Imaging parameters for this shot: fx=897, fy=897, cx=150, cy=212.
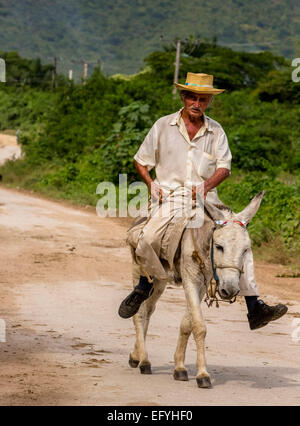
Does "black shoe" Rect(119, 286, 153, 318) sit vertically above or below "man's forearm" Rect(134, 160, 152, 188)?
Result: below

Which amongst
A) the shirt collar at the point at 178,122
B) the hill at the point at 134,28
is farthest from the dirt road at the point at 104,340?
the hill at the point at 134,28

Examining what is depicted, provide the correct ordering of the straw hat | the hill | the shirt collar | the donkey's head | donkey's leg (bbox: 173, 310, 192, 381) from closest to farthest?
the donkey's head, donkey's leg (bbox: 173, 310, 192, 381), the straw hat, the shirt collar, the hill

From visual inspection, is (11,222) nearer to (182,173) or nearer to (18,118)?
(182,173)

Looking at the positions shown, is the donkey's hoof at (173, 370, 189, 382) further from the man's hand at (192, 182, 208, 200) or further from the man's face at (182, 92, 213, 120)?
the man's face at (182, 92, 213, 120)

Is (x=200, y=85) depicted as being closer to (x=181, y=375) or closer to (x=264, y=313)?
(x=264, y=313)

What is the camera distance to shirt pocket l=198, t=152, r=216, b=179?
23.8 ft


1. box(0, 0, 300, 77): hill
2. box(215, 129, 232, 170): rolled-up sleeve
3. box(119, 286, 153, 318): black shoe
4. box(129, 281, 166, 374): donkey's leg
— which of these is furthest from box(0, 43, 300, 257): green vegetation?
box(0, 0, 300, 77): hill

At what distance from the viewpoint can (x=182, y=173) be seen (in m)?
7.25

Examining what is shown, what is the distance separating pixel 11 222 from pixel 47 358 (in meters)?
11.2

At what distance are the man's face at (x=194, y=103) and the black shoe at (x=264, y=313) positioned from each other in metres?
1.60

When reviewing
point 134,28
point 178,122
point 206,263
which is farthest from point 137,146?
point 134,28

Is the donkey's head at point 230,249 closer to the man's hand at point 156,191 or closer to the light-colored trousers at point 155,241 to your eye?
the light-colored trousers at point 155,241

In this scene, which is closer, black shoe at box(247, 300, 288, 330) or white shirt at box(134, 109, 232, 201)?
black shoe at box(247, 300, 288, 330)

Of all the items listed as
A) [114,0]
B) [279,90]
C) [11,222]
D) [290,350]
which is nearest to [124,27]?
[114,0]
